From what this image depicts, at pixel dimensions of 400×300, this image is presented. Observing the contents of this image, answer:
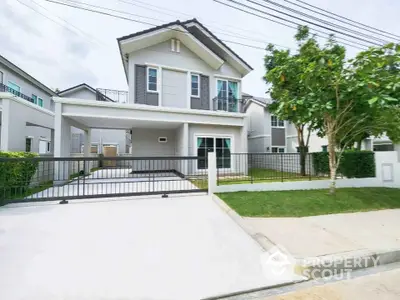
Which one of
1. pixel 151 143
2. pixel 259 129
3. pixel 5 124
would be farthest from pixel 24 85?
pixel 259 129

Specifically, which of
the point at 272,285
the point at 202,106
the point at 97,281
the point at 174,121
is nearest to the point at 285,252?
the point at 272,285

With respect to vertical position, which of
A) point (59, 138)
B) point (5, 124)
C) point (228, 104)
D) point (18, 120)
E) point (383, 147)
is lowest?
point (383, 147)

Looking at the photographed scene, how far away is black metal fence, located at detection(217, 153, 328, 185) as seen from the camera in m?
8.65

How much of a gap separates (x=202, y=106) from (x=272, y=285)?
1060 cm

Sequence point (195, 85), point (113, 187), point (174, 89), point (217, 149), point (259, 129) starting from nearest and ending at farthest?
point (113, 187), point (217, 149), point (174, 89), point (195, 85), point (259, 129)

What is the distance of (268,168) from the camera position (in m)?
10.1

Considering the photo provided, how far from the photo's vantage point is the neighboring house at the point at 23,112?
26.6ft

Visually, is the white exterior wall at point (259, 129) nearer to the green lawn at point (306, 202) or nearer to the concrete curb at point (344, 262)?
the green lawn at point (306, 202)

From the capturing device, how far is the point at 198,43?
11.4 m

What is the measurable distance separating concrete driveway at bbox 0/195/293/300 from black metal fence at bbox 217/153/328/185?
4187 mm

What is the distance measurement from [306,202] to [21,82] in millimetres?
18585

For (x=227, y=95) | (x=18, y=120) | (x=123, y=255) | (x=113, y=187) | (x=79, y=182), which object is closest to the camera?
(x=123, y=255)

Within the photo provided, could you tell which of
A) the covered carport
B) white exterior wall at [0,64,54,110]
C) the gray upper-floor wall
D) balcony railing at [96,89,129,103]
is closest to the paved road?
the covered carport

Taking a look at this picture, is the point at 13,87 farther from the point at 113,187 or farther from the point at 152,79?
the point at 113,187
